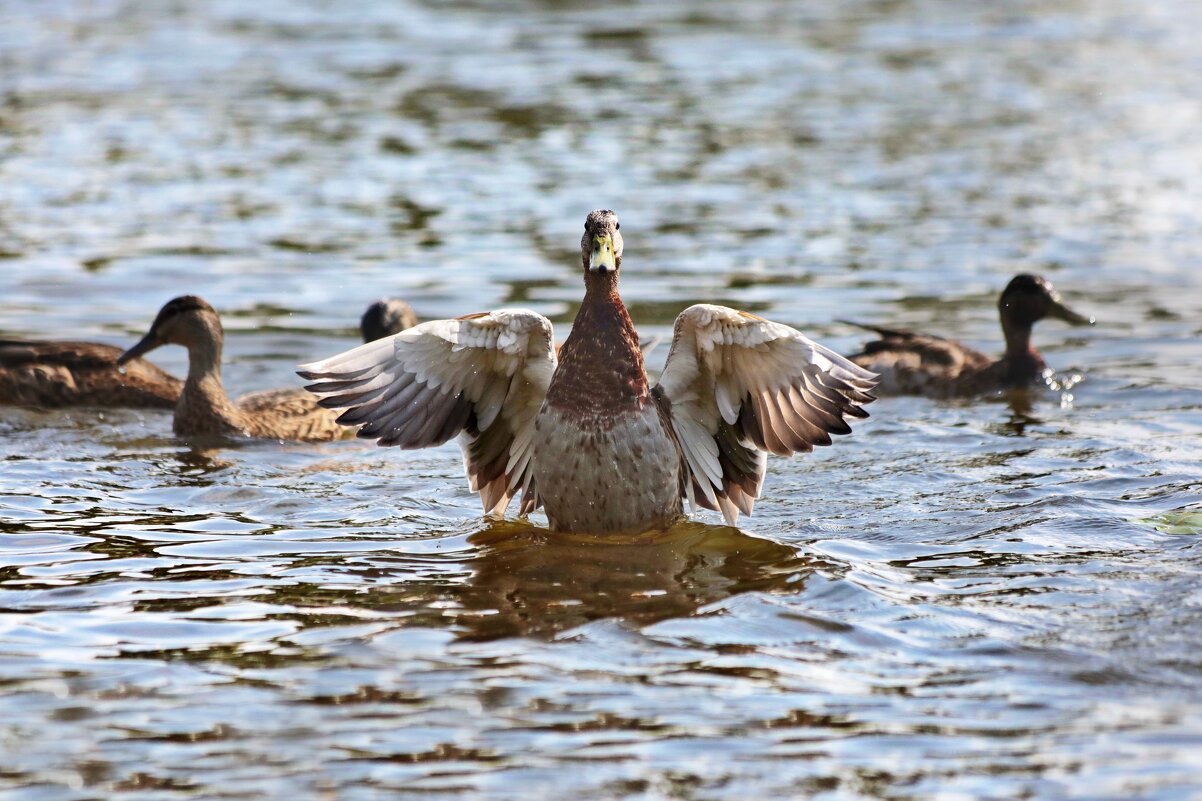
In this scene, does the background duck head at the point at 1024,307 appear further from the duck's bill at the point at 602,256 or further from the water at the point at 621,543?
the duck's bill at the point at 602,256

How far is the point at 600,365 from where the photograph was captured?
7297 mm

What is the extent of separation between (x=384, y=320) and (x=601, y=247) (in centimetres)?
353

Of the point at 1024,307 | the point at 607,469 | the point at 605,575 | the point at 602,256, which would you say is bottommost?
the point at 605,575

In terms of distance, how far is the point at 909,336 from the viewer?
35.2 ft

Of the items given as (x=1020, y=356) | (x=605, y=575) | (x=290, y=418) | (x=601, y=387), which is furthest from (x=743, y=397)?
(x=1020, y=356)

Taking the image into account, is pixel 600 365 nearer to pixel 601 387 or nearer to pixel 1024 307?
pixel 601 387

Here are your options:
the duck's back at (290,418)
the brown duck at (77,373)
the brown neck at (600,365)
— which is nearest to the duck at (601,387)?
the brown neck at (600,365)

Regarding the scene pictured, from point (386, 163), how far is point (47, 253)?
426 cm

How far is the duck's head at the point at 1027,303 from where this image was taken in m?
11.2

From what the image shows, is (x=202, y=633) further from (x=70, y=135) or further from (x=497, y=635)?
(x=70, y=135)

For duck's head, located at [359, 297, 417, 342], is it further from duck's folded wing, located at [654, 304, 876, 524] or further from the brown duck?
duck's folded wing, located at [654, 304, 876, 524]

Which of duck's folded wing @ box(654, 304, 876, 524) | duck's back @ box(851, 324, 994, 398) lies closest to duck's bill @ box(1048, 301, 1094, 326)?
duck's back @ box(851, 324, 994, 398)

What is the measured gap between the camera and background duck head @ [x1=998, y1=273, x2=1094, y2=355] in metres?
11.1

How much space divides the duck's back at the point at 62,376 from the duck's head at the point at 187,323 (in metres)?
0.16
